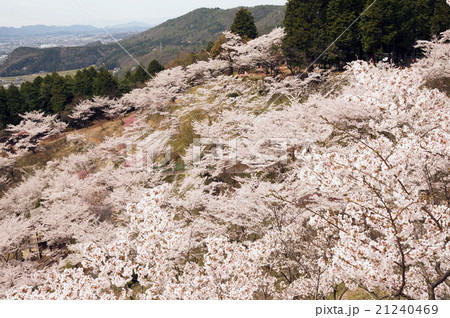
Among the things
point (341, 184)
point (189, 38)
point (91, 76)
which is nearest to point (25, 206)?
point (341, 184)

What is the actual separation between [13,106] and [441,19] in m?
50.4

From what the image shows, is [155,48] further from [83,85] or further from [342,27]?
[342,27]

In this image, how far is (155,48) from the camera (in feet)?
397

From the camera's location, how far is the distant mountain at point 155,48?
3460 inches

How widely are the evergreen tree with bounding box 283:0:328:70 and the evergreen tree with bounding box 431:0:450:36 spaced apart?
9870mm

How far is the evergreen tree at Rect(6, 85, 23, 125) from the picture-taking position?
1260 inches

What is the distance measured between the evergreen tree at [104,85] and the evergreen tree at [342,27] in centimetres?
3047

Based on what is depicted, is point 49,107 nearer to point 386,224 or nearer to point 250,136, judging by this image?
point 250,136

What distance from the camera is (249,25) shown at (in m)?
28.7

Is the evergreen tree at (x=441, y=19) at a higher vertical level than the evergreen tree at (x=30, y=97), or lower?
higher

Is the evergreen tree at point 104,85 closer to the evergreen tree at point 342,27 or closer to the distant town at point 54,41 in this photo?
the distant town at point 54,41

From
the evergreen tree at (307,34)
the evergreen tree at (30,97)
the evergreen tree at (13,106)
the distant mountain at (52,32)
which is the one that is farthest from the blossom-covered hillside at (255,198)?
the distant mountain at (52,32)

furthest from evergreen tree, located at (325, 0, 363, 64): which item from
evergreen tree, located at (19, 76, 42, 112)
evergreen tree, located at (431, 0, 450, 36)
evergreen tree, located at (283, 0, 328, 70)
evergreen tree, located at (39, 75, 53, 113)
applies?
evergreen tree, located at (19, 76, 42, 112)

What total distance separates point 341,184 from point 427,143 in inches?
45.8
